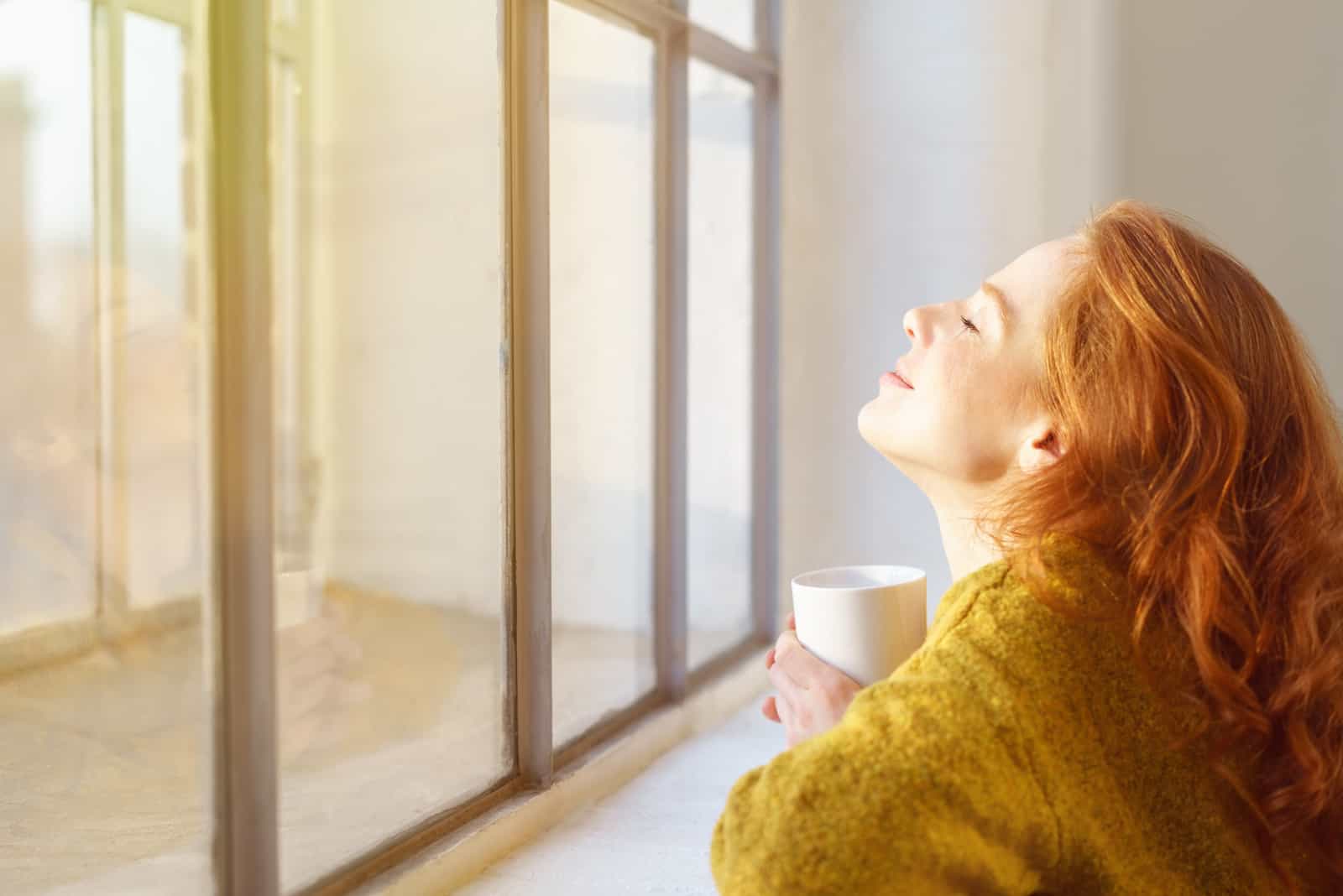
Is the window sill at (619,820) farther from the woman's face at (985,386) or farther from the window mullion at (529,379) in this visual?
the woman's face at (985,386)

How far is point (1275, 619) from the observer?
39.7 inches

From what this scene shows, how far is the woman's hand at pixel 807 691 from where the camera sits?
3.57 ft

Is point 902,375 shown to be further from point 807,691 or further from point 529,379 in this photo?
point 529,379

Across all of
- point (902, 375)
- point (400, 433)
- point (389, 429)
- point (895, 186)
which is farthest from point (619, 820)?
point (389, 429)

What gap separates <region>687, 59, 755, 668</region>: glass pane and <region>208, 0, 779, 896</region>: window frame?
0.03m

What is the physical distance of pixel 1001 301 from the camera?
1.19 meters

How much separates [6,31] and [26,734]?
121 cm

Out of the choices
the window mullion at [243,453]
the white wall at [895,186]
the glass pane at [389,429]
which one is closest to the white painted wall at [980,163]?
the white wall at [895,186]

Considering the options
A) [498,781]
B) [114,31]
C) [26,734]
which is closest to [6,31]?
[114,31]

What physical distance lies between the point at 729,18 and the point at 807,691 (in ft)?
5.58

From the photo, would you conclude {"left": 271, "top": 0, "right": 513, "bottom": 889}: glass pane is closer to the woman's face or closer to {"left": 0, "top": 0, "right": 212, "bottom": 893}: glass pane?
{"left": 0, "top": 0, "right": 212, "bottom": 893}: glass pane

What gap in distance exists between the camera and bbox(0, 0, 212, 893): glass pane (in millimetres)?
1844

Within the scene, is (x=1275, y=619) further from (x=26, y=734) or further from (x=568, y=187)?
(x=26, y=734)

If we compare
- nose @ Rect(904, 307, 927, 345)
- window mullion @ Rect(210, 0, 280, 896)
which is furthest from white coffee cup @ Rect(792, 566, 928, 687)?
window mullion @ Rect(210, 0, 280, 896)
